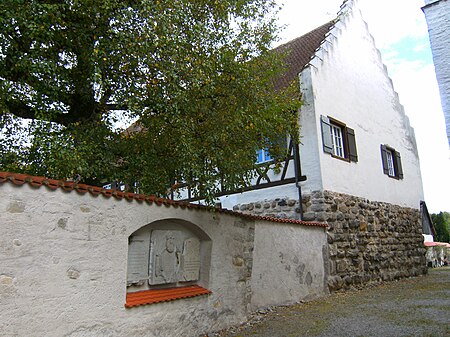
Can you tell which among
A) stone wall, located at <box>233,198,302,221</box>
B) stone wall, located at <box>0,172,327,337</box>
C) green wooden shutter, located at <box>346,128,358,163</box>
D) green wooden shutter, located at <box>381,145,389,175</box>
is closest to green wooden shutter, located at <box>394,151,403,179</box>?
green wooden shutter, located at <box>381,145,389,175</box>

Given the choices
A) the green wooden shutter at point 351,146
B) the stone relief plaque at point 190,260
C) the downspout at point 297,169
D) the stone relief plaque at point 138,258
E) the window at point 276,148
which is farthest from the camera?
the green wooden shutter at point 351,146

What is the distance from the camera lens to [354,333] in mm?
4703

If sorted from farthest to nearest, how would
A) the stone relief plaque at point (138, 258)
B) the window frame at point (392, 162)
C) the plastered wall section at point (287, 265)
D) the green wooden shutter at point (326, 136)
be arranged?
1. the window frame at point (392, 162)
2. the green wooden shutter at point (326, 136)
3. the plastered wall section at point (287, 265)
4. the stone relief plaque at point (138, 258)

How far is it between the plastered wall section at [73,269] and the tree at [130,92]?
1117mm

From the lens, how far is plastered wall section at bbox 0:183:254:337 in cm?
315

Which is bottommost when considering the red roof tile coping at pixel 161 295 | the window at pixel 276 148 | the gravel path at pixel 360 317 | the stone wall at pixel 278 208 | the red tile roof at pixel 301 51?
the gravel path at pixel 360 317

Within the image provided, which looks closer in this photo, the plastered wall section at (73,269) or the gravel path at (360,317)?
the plastered wall section at (73,269)

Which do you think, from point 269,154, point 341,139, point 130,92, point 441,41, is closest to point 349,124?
point 341,139

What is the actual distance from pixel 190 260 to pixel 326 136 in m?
5.28

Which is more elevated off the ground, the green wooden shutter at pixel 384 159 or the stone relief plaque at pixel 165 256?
the green wooden shutter at pixel 384 159

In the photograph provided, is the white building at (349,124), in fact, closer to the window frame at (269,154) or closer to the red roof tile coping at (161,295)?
the window frame at (269,154)

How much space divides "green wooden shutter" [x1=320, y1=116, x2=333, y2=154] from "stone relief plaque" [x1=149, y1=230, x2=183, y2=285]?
5.08 metres

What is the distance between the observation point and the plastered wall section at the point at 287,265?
20.0 ft

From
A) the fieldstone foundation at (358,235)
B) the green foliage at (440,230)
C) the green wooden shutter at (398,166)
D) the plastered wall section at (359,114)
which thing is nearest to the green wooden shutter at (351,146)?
the plastered wall section at (359,114)
